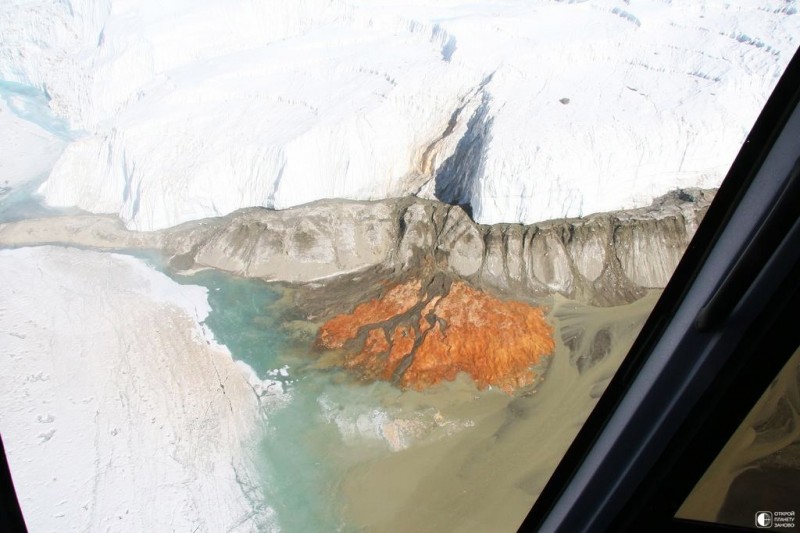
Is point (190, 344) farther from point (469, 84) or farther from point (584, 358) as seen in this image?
point (469, 84)

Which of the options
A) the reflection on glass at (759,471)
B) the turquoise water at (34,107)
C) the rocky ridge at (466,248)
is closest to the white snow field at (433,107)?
the rocky ridge at (466,248)

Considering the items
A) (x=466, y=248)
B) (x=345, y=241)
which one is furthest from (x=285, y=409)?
(x=466, y=248)

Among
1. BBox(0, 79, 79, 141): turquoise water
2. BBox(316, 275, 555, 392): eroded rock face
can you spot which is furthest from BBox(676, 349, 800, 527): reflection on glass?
BBox(0, 79, 79, 141): turquoise water

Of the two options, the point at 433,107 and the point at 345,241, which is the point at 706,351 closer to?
the point at 345,241

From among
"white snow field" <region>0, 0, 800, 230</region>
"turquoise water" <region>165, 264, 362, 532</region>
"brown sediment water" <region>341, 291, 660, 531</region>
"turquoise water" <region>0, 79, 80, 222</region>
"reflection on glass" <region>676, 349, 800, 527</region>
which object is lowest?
"turquoise water" <region>0, 79, 80, 222</region>

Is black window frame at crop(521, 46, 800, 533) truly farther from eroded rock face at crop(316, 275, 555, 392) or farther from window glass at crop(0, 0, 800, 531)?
eroded rock face at crop(316, 275, 555, 392)

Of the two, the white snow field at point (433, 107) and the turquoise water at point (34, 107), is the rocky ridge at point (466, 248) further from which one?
the turquoise water at point (34, 107)

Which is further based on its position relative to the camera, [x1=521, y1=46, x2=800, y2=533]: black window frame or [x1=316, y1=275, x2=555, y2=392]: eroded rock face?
[x1=316, y1=275, x2=555, y2=392]: eroded rock face
